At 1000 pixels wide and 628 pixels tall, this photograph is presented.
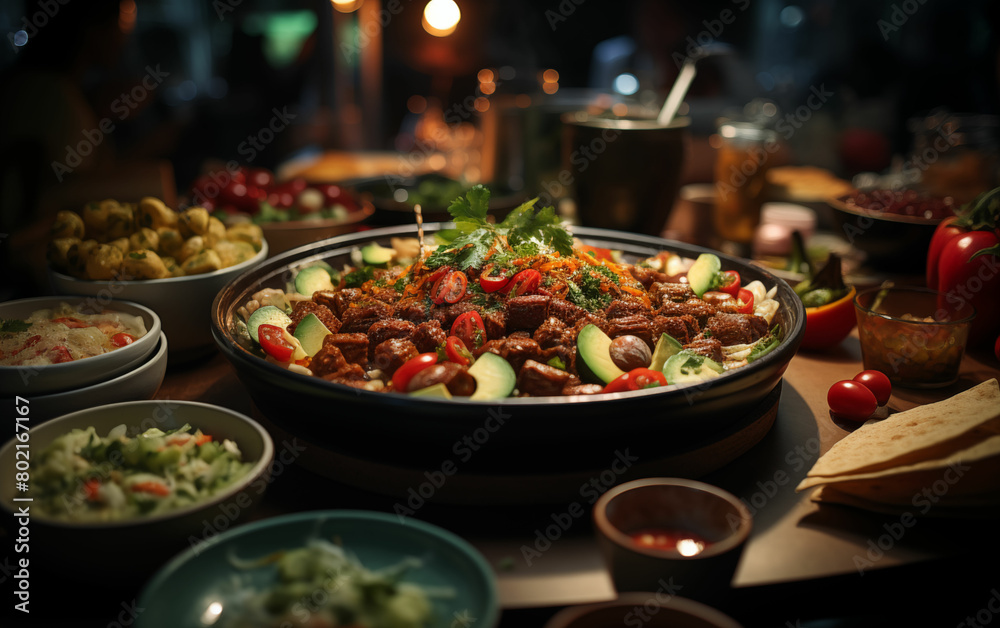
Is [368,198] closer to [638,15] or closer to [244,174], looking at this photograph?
[244,174]

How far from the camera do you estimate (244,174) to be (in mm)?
4363

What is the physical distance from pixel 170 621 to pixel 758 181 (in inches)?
172

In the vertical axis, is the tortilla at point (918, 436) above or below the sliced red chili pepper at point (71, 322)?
below

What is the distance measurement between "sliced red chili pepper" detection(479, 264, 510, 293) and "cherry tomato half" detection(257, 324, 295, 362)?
31.0 inches

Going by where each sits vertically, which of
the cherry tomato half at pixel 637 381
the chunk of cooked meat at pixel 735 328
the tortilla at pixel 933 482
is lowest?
the tortilla at pixel 933 482

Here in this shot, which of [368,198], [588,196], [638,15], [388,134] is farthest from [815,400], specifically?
[388,134]

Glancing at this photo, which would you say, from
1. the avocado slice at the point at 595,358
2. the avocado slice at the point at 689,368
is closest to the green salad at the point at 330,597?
the avocado slice at the point at 595,358

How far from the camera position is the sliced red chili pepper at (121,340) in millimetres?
2461

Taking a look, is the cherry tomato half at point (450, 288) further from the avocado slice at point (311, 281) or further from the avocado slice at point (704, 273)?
the avocado slice at point (704, 273)

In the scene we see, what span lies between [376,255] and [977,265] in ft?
9.13

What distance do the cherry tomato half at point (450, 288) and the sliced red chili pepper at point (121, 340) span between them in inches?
44.1

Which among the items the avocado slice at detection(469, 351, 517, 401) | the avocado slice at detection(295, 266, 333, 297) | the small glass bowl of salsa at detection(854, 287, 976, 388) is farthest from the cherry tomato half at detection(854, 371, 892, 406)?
the avocado slice at detection(295, 266, 333, 297)

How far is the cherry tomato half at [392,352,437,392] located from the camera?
2291 millimetres

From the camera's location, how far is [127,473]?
185cm
